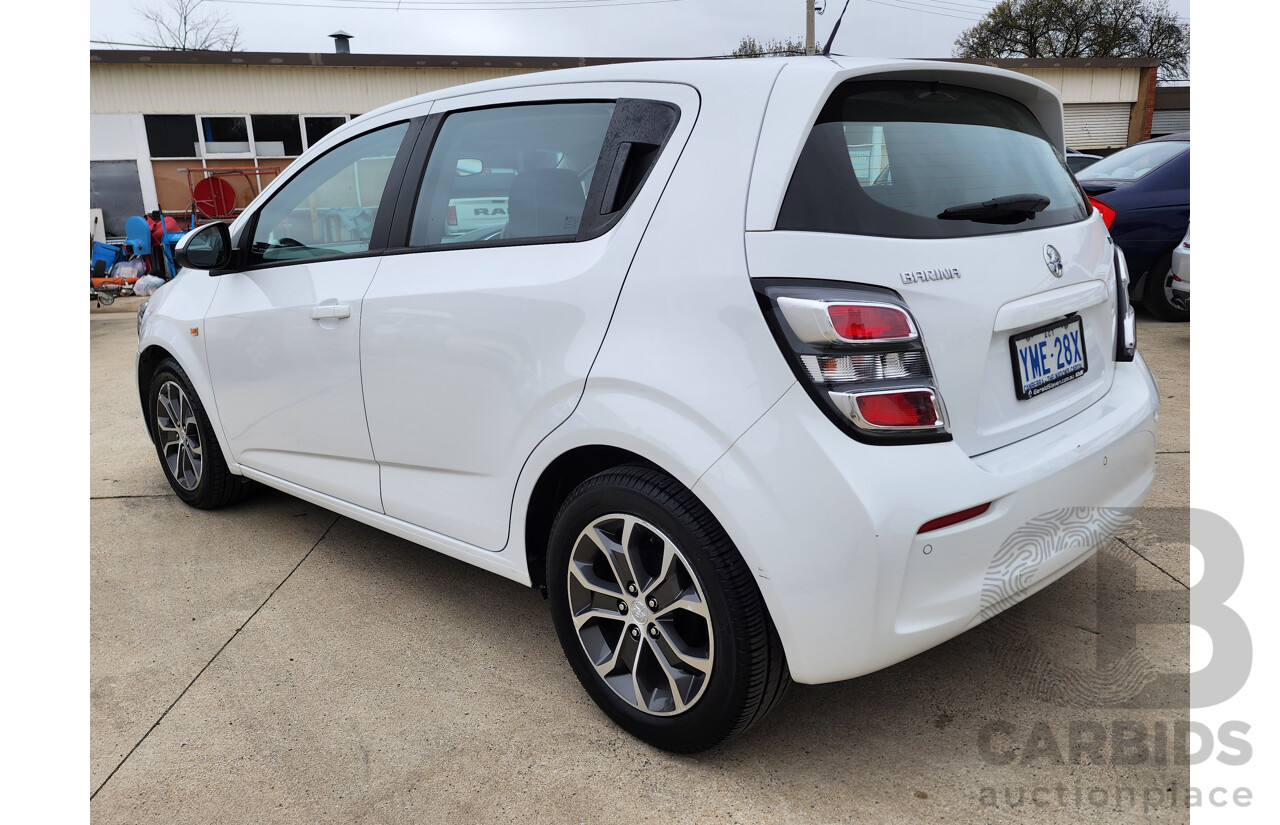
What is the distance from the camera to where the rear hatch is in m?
1.83

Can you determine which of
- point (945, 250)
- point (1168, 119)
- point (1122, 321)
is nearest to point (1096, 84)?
point (1168, 119)

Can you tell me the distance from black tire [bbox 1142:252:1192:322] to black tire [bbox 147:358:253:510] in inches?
289

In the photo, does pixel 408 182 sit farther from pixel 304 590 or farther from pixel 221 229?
pixel 304 590

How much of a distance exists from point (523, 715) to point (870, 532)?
3.96 feet

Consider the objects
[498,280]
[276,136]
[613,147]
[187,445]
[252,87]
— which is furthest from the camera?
[276,136]

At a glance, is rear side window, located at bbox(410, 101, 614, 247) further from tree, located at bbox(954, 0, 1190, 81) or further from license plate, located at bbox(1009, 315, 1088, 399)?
tree, located at bbox(954, 0, 1190, 81)

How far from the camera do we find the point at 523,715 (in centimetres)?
242

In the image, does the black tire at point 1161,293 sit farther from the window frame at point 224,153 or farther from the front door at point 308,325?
the window frame at point 224,153

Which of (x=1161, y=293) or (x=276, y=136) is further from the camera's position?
(x=276, y=136)

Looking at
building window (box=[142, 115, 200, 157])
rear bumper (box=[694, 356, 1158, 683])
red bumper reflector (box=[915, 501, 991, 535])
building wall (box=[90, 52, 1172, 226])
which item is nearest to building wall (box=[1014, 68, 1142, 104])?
building wall (box=[90, 52, 1172, 226])

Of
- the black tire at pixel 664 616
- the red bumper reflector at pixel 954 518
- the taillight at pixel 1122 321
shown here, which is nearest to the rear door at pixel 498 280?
the black tire at pixel 664 616

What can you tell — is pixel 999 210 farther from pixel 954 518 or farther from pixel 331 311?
pixel 331 311

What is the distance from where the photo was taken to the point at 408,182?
2.78 m

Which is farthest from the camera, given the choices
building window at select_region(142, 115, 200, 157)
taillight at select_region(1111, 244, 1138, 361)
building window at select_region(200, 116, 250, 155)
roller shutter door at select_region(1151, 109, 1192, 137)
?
roller shutter door at select_region(1151, 109, 1192, 137)
